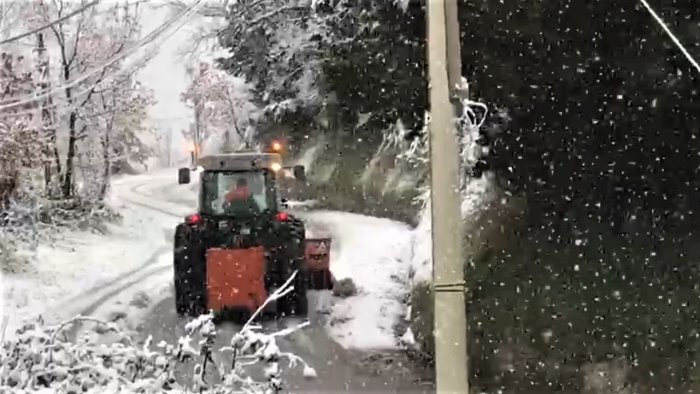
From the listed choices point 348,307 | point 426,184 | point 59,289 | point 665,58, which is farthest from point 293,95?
point 665,58

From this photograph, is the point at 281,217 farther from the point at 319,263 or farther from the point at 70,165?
the point at 70,165

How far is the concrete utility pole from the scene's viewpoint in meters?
2.55

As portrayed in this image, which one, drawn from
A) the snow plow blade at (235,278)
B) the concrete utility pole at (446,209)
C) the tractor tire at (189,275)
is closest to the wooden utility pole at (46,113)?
the tractor tire at (189,275)

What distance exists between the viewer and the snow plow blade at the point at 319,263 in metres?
5.30

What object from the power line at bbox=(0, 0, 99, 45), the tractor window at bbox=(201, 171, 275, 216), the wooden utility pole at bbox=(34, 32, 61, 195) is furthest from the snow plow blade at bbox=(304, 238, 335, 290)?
the power line at bbox=(0, 0, 99, 45)

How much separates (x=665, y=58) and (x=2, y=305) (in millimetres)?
4149

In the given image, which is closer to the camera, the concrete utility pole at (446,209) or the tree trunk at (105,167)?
the concrete utility pole at (446,209)

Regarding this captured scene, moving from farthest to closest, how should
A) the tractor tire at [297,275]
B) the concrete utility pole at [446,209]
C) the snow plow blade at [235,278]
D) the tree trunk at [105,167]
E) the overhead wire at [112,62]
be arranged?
the tree trunk at [105,167] → the overhead wire at [112,62] → the tractor tire at [297,275] → the snow plow blade at [235,278] → the concrete utility pole at [446,209]

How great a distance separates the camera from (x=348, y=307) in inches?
209

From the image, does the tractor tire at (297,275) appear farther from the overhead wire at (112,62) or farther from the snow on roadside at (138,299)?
the overhead wire at (112,62)

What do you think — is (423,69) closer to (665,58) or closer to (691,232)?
(665,58)

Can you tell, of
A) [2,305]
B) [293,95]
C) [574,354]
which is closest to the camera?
[574,354]

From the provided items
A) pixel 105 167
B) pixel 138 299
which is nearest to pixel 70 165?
pixel 105 167

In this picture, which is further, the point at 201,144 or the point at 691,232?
the point at 201,144
